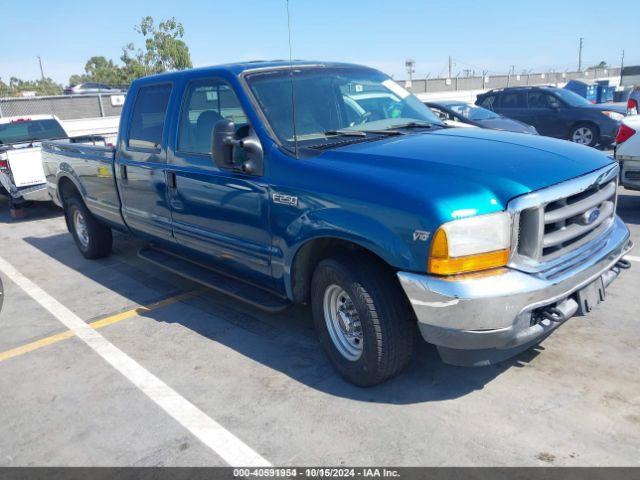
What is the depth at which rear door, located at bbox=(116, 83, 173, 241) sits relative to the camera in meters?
4.76

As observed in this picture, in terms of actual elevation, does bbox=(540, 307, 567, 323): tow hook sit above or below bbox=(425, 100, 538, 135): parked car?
below

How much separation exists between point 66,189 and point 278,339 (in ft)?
13.8

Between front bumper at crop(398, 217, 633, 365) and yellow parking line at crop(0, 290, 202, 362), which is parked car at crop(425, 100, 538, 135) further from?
front bumper at crop(398, 217, 633, 365)

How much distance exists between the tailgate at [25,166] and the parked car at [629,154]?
8.53 metres

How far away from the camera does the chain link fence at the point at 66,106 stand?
1730 cm

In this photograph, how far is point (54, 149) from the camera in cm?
696

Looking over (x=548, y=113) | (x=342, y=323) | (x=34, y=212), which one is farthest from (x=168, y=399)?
(x=548, y=113)

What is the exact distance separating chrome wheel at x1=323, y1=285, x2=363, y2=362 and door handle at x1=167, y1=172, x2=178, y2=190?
1794 millimetres

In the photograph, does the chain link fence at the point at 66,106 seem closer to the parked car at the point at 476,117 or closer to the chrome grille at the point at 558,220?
the parked car at the point at 476,117

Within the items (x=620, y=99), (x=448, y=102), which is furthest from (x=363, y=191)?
(x=620, y=99)

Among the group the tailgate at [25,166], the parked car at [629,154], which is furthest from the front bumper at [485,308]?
the tailgate at [25,166]

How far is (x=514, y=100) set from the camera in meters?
14.1

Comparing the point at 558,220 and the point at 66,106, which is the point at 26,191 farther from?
the point at 66,106

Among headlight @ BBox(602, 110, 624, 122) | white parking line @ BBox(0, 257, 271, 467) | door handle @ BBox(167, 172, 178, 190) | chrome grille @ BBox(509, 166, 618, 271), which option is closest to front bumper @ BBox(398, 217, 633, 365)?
chrome grille @ BBox(509, 166, 618, 271)
